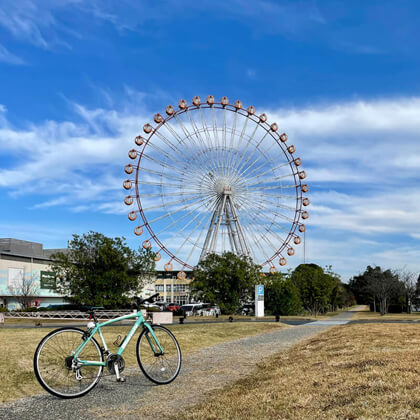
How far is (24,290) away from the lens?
6344 centimetres

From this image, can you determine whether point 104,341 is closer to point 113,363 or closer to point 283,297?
point 113,363

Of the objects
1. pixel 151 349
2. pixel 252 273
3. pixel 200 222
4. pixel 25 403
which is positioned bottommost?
pixel 25 403

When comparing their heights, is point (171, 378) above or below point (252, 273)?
below

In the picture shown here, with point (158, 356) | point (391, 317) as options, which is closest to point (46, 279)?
point (391, 317)

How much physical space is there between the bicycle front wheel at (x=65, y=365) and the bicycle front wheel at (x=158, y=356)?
0.77m

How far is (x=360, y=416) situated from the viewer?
487 centimetres

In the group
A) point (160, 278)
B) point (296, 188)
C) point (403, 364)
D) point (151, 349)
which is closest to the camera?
point (403, 364)

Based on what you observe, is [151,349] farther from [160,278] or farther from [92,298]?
[160,278]

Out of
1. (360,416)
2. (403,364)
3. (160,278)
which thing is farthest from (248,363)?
(160,278)

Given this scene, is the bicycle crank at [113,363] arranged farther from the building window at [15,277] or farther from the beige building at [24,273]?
the building window at [15,277]

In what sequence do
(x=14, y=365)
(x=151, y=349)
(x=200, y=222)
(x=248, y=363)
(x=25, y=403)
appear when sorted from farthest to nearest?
(x=200, y=222) → (x=248, y=363) → (x=14, y=365) → (x=151, y=349) → (x=25, y=403)

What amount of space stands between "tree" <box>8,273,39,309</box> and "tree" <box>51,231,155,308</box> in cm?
1203

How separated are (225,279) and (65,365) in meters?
43.4

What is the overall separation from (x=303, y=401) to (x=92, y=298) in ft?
141
